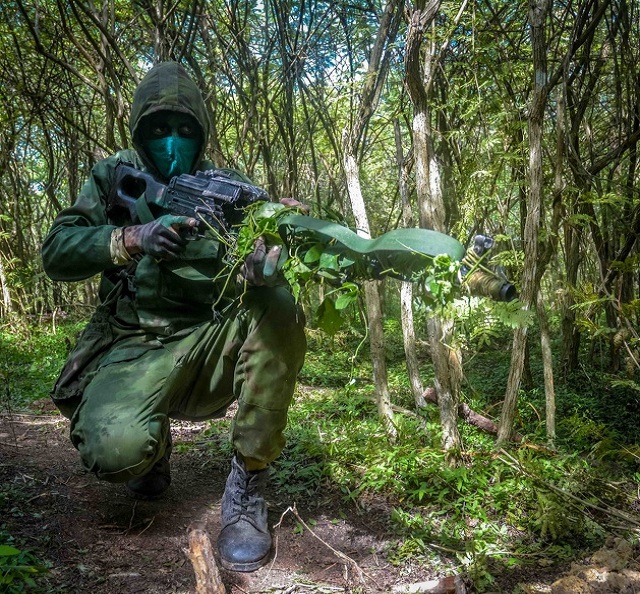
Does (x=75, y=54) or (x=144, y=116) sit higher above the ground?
(x=75, y=54)

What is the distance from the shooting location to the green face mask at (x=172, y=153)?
8.25 feet

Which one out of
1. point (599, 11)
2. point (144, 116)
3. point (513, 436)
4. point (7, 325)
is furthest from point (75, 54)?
point (513, 436)

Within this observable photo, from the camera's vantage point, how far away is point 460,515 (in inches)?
91.4

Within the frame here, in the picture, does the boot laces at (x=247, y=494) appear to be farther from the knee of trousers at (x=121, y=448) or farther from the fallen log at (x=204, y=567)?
the fallen log at (x=204, y=567)

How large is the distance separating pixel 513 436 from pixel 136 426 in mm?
1681

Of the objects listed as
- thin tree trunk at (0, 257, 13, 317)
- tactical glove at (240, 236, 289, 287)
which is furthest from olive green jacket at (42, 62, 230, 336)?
thin tree trunk at (0, 257, 13, 317)

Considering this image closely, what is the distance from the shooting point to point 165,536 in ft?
7.16

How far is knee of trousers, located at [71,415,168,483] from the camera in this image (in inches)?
80.7

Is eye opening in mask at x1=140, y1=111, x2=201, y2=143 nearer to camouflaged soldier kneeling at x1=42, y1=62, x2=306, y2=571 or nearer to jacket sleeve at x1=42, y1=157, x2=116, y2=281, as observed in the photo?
camouflaged soldier kneeling at x1=42, y1=62, x2=306, y2=571

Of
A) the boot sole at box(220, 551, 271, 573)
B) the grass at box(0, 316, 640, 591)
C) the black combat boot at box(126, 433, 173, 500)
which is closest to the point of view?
the boot sole at box(220, 551, 271, 573)

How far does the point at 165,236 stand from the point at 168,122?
698mm

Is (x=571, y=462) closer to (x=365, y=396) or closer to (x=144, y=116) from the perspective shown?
(x=365, y=396)

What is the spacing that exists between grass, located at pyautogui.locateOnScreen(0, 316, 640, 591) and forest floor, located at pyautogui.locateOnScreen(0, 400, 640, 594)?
83 mm

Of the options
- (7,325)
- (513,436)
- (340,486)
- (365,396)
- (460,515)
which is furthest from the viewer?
(7,325)
